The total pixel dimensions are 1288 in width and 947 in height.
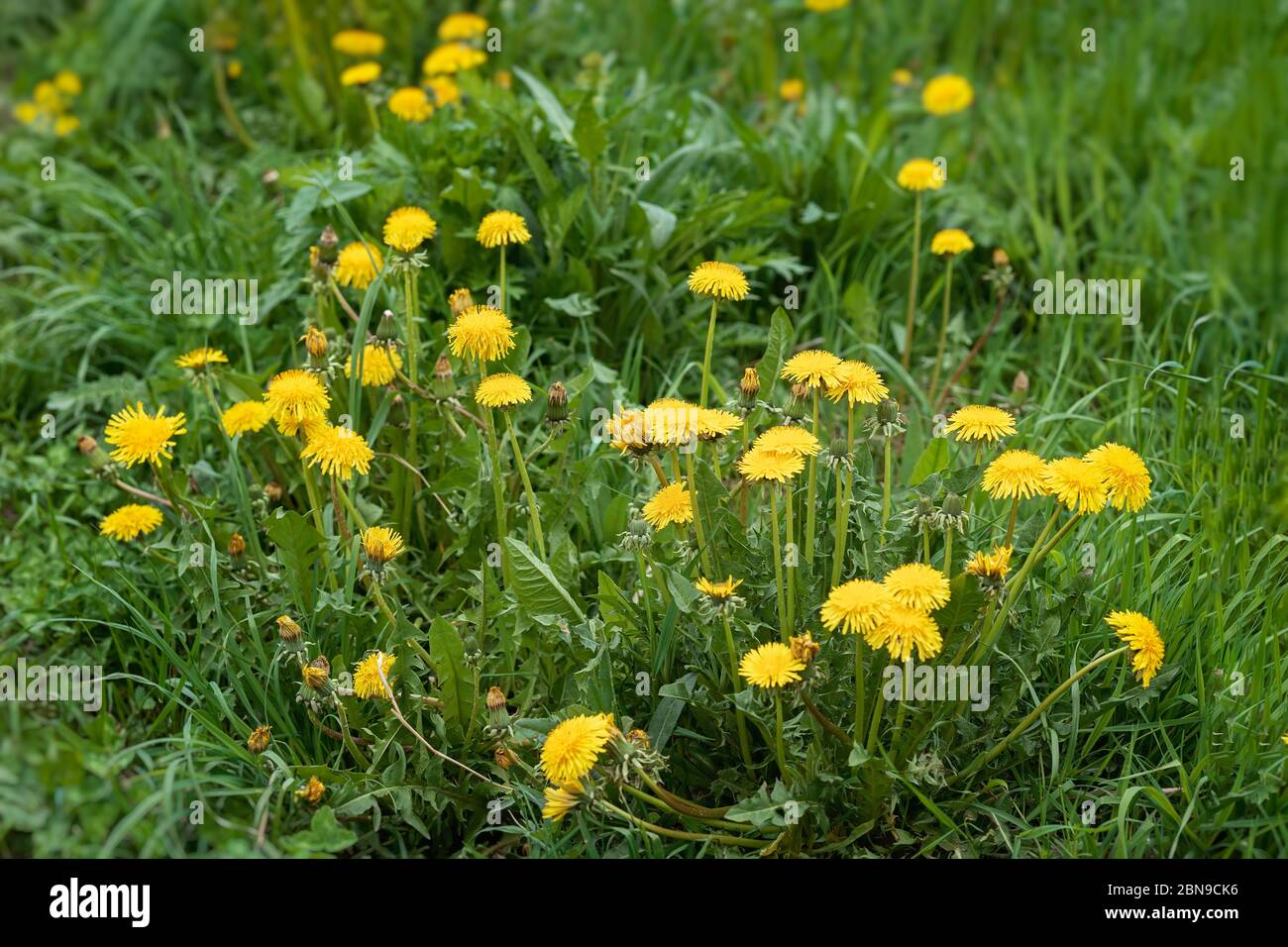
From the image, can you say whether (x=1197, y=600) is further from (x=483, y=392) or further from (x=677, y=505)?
(x=483, y=392)

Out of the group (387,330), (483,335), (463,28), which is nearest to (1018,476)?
(483,335)

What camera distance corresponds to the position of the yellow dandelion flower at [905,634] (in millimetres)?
1732

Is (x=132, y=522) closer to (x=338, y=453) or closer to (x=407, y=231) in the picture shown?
(x=338, y=453)

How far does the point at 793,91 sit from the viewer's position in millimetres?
3861

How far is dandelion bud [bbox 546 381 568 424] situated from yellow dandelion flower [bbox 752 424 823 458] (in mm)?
391

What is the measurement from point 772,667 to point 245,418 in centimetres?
114

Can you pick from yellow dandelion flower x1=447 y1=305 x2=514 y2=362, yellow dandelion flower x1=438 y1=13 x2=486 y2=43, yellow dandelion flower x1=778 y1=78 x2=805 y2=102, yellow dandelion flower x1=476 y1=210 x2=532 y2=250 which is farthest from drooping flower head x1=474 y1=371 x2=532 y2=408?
yellow dandelion flower x1=778 y1=78 x2=805 y2=102

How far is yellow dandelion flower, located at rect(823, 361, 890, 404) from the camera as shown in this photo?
6.40 ft

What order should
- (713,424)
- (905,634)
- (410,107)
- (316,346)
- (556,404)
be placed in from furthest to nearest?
(410,107) → (316,346) → (556,404) → (713,424) → (905,634)

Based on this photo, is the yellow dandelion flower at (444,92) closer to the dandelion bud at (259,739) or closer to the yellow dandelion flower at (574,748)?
the dandelion bud at (259,739)

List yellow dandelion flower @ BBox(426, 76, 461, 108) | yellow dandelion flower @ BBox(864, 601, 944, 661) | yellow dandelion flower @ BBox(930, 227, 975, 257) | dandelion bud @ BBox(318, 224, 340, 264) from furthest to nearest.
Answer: yellow dandelion flower @ BBox(426, 76, 461, 108) < yellow dandelion flower @ BBox(930, 227, 975, 257) < dandelion bud @ BBox(318, 224, 340, 264) < yellow dandelion flower @ BBox(864, 601, 944, 661)

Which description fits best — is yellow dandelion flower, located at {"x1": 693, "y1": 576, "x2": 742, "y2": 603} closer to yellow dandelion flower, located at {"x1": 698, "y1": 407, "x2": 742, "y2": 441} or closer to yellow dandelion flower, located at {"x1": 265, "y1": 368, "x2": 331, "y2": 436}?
yellow dandelion flower, located at {"x1": 698, "y1": 407, "x2": 742, "y2": 441}

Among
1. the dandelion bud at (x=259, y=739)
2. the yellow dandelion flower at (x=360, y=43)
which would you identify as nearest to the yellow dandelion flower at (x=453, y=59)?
the yellow dandelion flower at (x=360, y=43)
